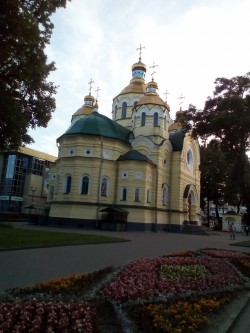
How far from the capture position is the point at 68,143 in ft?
121

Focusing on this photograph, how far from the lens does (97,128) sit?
122ft

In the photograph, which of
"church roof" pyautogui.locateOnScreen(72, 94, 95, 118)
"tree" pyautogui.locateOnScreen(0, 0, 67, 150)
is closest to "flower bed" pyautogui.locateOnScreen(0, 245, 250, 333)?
"tree" pyautogui.locateOnScreen(0, 0, 67, 150)

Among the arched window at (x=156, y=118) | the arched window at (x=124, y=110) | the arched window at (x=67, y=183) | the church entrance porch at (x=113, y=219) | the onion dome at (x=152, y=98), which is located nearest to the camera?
the church entrance porch at (x=113, y=219)

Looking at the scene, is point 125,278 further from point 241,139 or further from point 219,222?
point 219,222

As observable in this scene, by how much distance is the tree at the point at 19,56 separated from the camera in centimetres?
1070

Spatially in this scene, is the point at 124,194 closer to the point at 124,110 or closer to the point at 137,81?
the point at 124,110

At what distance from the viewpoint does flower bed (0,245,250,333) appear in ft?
16.0

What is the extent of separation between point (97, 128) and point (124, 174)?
19.7ft

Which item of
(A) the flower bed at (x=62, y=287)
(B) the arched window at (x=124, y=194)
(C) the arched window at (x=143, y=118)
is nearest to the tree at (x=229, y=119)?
(A) the flower bed at (x=62, y=287)

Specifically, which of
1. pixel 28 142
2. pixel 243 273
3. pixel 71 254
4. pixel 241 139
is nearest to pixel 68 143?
pixel 28 142

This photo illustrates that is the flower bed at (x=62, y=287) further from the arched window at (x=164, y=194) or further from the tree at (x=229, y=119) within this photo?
the arched window at (x=164, y=194)

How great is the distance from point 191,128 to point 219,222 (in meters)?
40.3

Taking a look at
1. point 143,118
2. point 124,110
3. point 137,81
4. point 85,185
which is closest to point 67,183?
point 85,185

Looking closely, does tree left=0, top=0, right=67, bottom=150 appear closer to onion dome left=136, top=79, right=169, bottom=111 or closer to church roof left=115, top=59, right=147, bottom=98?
onion dome left=136, top=79, right=169, bottom=111
